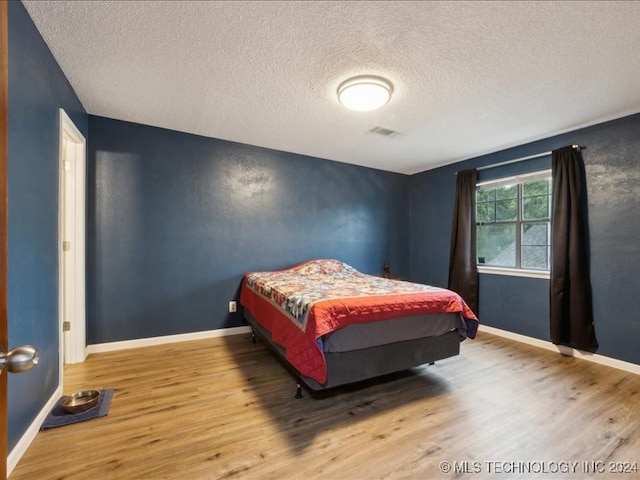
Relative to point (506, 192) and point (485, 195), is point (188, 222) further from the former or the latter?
point (506, 192)

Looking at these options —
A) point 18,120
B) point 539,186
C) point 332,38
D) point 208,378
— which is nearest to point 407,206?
point 539,186

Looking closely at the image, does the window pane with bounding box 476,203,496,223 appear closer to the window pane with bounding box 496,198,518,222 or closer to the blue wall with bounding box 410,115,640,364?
the window pane with bounding box 496,198,518,222

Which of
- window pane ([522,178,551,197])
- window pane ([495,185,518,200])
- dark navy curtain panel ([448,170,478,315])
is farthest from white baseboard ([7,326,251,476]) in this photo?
window pane ([522,178,551,197])

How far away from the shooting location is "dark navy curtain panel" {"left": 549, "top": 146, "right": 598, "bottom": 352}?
116 inches

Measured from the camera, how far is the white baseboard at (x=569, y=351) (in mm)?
2684

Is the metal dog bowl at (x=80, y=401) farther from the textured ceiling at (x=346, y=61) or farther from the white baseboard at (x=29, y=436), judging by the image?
the textured ceiling at (x=346, y=61)

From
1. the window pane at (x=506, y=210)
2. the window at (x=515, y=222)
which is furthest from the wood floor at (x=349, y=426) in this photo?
the window pane at (x=506, y=210)

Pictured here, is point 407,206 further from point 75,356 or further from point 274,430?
point 75,356

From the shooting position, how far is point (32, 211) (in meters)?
1.74

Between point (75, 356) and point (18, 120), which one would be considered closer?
point (18, 120)

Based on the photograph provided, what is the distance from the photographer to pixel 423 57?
1.96 metres

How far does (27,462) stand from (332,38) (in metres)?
2.89

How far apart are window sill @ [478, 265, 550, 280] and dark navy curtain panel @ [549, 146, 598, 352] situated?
23 cm

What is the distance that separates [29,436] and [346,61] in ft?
9.78
